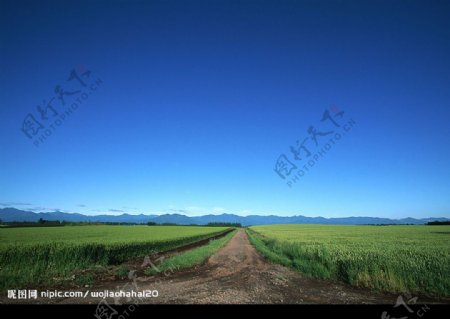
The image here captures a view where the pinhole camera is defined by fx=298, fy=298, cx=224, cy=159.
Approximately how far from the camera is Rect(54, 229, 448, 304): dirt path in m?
10.3

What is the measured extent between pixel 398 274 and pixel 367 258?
2593mm

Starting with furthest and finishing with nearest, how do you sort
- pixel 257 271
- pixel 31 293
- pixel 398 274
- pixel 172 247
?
pixel 172 247
pixel 257 271
pixel 398 274
pixel 31 293

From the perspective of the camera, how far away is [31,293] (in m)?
11.0

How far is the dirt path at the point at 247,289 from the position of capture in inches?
407

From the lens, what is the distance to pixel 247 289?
38.8ft

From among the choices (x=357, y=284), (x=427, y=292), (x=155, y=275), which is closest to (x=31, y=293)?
(x=155, y=275)

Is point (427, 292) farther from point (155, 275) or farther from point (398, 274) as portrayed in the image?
point (155, 275)
